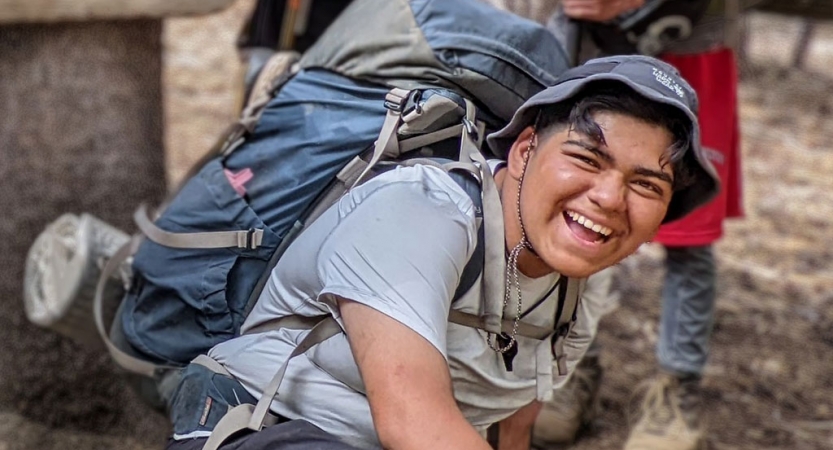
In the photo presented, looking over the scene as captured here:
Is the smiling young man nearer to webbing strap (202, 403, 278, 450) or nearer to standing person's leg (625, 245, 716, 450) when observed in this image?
webbing strap (202, 403, 278, 450)

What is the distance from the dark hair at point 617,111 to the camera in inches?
73.1

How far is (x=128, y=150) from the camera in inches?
125

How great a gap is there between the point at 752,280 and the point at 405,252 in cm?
322

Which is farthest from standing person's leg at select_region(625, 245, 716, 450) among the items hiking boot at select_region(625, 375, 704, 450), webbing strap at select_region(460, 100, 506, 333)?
webbing strap at select_region(460, 100, 506, 333)

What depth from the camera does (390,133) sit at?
1.99m

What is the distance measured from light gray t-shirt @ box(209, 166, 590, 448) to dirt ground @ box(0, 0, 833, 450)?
4.03 ft

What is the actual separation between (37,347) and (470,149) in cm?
167

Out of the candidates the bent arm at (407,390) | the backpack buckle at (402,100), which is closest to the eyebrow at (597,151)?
the backpack buckle at (402,100)

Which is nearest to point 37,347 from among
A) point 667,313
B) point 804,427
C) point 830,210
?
point 667,313

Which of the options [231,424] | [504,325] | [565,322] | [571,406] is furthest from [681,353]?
[231,424]

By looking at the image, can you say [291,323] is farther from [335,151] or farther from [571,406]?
[571,406]

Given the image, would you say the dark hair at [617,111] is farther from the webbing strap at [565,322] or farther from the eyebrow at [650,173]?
the webbing strap at [565,322]

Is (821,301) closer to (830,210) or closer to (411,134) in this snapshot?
(830,210)

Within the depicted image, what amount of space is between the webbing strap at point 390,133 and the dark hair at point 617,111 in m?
0.27
